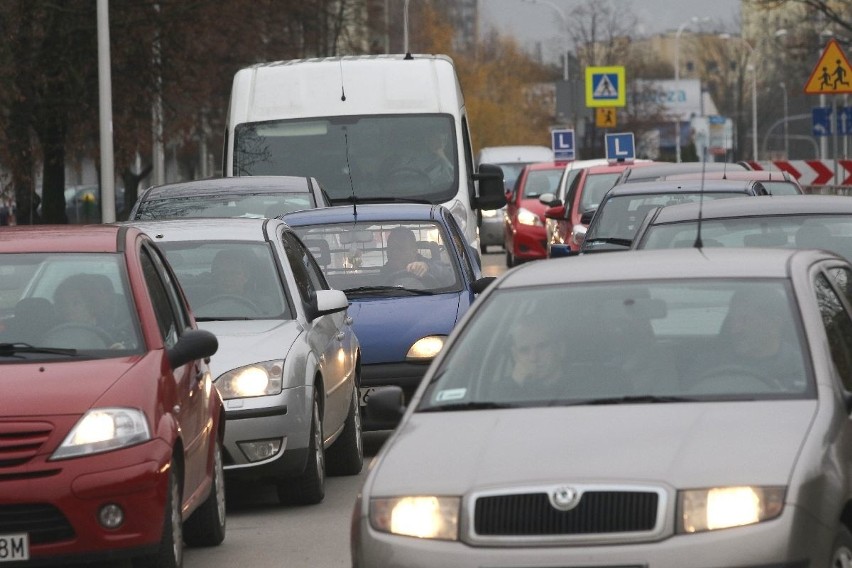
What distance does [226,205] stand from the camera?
16812 millimetres

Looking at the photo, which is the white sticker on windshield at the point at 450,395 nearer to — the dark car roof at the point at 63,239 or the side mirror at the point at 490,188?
the dark car roof at the point at 63,239

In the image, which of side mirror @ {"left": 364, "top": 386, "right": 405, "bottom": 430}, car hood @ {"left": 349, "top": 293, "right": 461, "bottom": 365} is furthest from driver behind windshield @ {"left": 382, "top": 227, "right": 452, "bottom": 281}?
side mirror @ {"left": 364, "top": 386, "right": 405, "bottom": 430}

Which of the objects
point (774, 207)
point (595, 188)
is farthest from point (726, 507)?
point (595, 188)

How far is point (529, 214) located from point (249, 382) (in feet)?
78.1

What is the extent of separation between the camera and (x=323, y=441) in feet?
36.7

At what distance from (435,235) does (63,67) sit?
73.8 ft

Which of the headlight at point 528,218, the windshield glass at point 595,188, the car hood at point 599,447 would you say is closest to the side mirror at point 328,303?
the car hood at point 599,447

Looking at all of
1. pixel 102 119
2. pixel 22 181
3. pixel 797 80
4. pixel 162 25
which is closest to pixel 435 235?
pixel 102 119

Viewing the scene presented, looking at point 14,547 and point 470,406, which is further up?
point 470,406

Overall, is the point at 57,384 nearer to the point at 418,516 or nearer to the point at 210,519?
the point at 210,519

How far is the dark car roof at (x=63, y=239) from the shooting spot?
8977 mm

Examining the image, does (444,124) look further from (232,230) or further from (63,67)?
(63,67)

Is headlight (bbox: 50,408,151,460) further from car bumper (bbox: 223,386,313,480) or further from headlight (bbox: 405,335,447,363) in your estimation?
headlight (bbox: 405,335,447,363)

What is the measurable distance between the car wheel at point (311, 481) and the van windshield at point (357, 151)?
989cm
